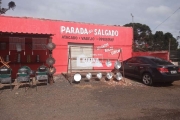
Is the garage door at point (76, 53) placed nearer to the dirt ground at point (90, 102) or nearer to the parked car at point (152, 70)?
the dirt ground at point (90, 102)

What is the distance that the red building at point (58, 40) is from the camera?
32.9 feet

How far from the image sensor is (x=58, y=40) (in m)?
11.6

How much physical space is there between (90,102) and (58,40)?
6.03 meters

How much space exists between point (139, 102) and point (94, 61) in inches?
190

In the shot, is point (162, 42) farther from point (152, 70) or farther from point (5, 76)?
point (5, 76)

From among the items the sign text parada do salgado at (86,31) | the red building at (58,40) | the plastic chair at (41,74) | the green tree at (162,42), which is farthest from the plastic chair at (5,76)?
the green tree at (162,42)

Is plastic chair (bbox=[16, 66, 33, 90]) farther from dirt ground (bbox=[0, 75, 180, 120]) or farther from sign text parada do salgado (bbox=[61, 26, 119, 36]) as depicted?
sign text parada do salgado (bbox=[61, 26, 119, 36])

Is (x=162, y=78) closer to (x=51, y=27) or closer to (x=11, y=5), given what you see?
(x=51, y=27)

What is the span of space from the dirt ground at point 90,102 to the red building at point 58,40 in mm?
2476

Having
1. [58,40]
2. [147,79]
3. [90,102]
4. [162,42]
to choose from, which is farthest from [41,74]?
[162,42]

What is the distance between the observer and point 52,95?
24.4 ft

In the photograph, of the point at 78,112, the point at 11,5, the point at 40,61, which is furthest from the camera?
the point at 11,5

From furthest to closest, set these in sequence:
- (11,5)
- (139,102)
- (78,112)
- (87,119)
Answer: (11,5)
(139,102)
(78,112)
(87,119)

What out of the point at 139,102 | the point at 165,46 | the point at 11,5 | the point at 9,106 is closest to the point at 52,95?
the point at 9,106
